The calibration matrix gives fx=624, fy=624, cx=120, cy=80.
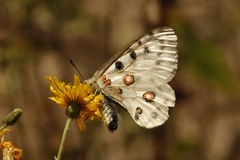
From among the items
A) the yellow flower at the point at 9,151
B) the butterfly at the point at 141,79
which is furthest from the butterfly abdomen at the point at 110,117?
the yellow flower at the point at 9,151

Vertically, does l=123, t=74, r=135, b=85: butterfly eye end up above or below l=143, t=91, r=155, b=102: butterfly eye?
above

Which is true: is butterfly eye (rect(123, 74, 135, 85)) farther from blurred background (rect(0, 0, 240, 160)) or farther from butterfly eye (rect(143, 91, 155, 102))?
blurred background (rect(0, 0, 240, 160))

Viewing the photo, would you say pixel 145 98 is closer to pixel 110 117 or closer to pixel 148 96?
pixel 148 96

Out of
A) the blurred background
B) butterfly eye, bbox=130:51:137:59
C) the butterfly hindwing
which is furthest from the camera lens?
the blurred background

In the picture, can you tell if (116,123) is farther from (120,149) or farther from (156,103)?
(120,149)

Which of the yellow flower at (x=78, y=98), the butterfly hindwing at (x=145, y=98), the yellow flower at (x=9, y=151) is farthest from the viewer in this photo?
the butterfly hindwing at (x=145, y=98)

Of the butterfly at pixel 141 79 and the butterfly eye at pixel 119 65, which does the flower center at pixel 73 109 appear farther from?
the butterfly eye at pixel 119 65

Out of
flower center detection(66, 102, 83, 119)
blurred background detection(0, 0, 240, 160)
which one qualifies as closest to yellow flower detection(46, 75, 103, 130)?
flower center detection(66, 102, 83, 119)
